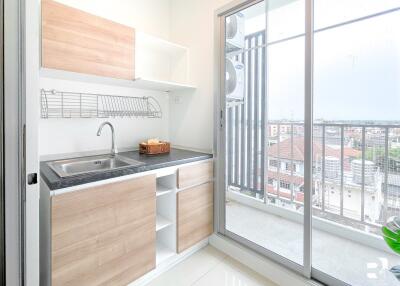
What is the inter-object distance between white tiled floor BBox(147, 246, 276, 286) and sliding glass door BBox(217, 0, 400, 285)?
0.22m

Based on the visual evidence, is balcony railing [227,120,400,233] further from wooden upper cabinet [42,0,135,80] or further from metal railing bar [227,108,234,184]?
wooden upper cabinet [42,0,135,80]

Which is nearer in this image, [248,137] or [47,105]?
[47,105]

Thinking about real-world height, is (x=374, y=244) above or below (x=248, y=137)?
below

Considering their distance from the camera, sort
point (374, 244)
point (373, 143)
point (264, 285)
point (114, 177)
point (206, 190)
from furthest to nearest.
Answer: point (206, 190) < point (374, 244) < point (373, 143) < point (264, 285) < point (114, 177)

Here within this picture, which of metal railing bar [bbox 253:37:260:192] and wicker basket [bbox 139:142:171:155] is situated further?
metal railing bar [bbox 253:37:260:192]

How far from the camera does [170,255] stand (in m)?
1.79

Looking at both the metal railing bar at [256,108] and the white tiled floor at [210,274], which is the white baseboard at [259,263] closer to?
the white tiled floor at [210,274]

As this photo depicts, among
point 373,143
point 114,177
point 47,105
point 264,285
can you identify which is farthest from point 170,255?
point 373,143

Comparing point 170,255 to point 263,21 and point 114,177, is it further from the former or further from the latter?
point 263,21

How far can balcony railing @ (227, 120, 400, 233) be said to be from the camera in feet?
5.51

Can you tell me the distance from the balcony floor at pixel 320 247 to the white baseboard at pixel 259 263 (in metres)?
0.13

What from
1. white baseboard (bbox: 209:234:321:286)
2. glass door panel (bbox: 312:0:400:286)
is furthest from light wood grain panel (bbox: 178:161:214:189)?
glass door panel (bbox: 312:0:400:286)

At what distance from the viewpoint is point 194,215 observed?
6.37 ft

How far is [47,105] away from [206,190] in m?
1.50
